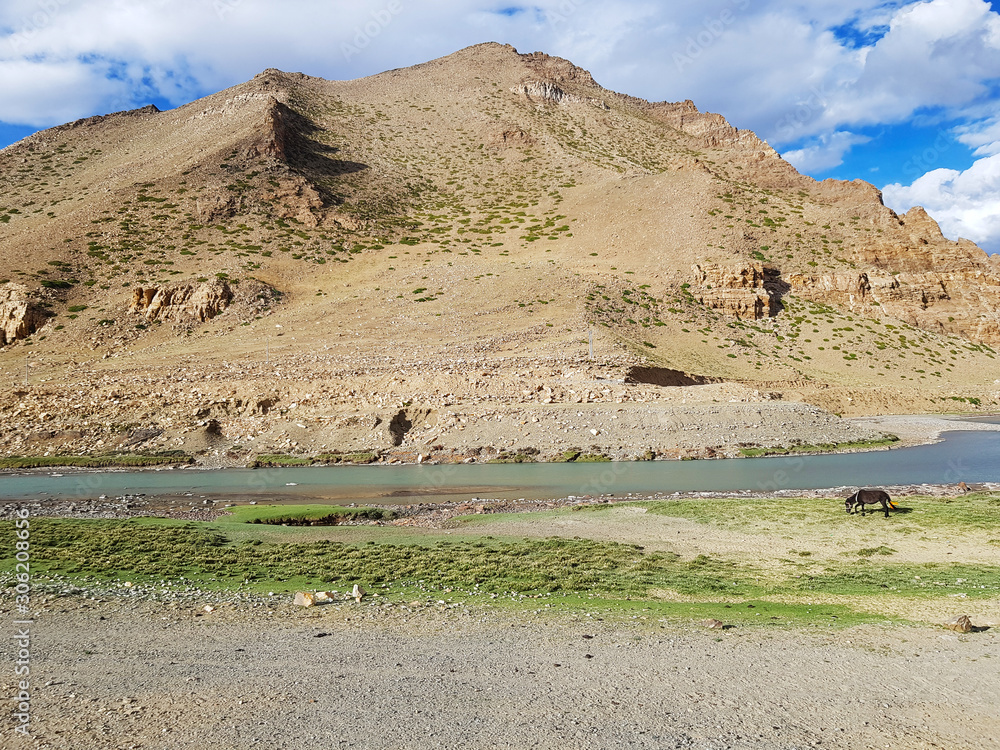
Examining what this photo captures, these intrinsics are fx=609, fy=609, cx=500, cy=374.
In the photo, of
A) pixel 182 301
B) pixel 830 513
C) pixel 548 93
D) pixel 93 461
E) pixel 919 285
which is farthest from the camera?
pixel 548 93

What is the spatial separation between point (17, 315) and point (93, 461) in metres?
28.2

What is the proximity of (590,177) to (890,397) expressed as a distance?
56.4 metres

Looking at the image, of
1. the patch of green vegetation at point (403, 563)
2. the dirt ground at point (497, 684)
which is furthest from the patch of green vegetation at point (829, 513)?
the dirt ground at point (497, 684)

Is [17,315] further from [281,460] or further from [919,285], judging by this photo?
[919,285]

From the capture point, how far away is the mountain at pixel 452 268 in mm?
49844

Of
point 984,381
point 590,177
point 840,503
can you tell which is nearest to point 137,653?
point 840,503

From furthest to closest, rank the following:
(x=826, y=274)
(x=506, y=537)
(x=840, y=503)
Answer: (x=826, y=274) < (x=840, y=503) < (x=506, y=537)

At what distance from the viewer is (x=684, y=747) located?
5586mm

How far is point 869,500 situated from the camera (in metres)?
17.4

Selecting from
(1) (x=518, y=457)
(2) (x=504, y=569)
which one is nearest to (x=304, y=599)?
(2) (x=504, y=569)

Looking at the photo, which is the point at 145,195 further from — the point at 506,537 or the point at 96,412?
the point at 506,537

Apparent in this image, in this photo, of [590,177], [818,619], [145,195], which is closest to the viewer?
[818,619]

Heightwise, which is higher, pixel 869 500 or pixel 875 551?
pixel 869 500

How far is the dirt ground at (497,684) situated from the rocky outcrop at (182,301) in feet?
175
